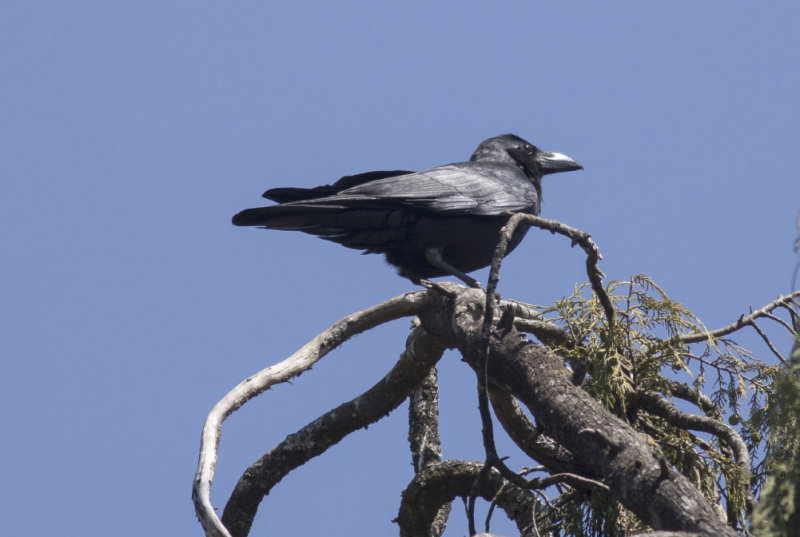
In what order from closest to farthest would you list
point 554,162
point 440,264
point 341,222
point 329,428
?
point 329,428, point 341,222, point 440,264, point 554,162

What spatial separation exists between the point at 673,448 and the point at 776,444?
1.29 meters

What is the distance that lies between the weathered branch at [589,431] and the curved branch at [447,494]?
2.59 feet

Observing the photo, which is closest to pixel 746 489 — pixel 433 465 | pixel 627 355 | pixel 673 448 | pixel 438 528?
pixel 673 448

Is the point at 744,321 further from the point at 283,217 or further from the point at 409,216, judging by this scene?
the point at 283,217

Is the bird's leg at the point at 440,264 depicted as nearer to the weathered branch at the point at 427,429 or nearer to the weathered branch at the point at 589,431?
the weathered branch at the point at 427,429

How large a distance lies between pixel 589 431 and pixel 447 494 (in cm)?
203

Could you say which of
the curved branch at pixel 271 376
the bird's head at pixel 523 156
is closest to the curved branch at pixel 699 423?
the curved branch at pixel 271 376

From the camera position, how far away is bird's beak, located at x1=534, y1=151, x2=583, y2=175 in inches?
291

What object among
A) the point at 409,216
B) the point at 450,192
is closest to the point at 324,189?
the point at 409,216

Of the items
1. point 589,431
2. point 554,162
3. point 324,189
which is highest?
point 554,162

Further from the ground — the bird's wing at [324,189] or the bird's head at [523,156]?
the bird's head at [523,156]

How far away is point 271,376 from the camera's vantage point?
13.7 ft

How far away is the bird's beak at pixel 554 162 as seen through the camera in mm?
7390

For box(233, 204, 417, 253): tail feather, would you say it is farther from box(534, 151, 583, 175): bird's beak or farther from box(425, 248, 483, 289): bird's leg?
box(534, 151, 583, 175): bird's beak
